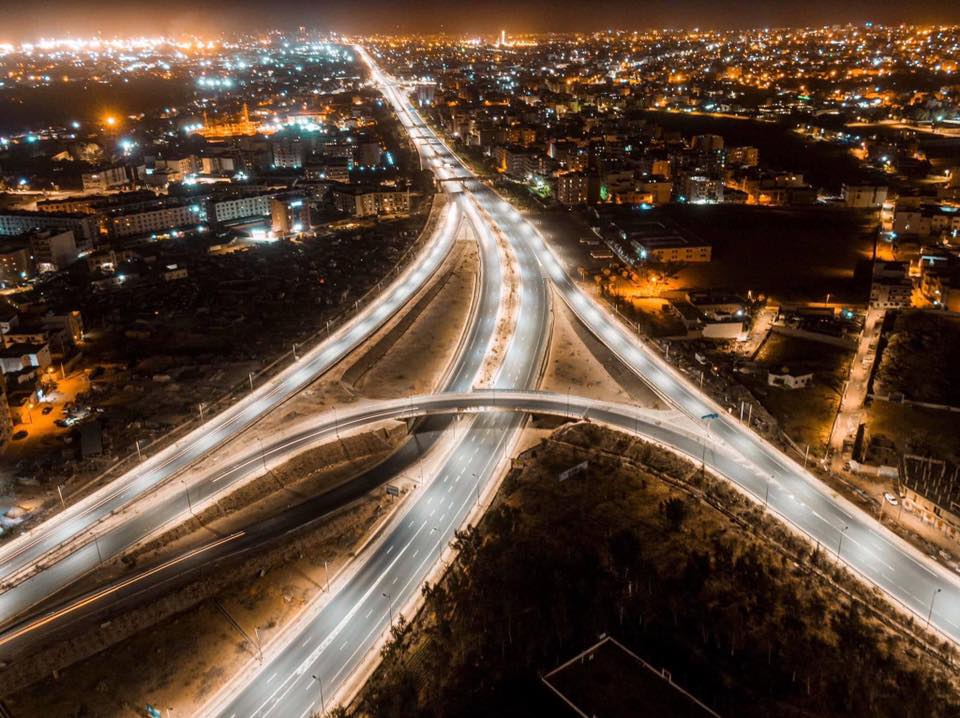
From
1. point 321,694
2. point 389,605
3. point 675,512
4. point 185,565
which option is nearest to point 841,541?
point 675,512

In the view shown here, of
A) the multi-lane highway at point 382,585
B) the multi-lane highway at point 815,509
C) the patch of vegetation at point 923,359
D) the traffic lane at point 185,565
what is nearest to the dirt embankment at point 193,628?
the traffic lane at point 185,565

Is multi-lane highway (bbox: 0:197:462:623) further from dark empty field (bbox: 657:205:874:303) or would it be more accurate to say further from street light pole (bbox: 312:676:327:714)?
dark empty field (bbox: 657:205:874:303)

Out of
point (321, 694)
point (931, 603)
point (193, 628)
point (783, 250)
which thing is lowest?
point (193, 628)

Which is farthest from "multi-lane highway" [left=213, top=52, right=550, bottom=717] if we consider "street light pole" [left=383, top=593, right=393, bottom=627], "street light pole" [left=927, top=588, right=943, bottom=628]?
"street light pole" [left=927, top=588, right=943, bottom=628]

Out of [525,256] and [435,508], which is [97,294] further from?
[435,508]

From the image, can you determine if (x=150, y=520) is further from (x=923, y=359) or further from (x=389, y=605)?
(x=923, y=359)

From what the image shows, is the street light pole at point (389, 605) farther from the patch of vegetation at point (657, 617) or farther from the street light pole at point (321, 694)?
the street light pole at point (321, 694)
